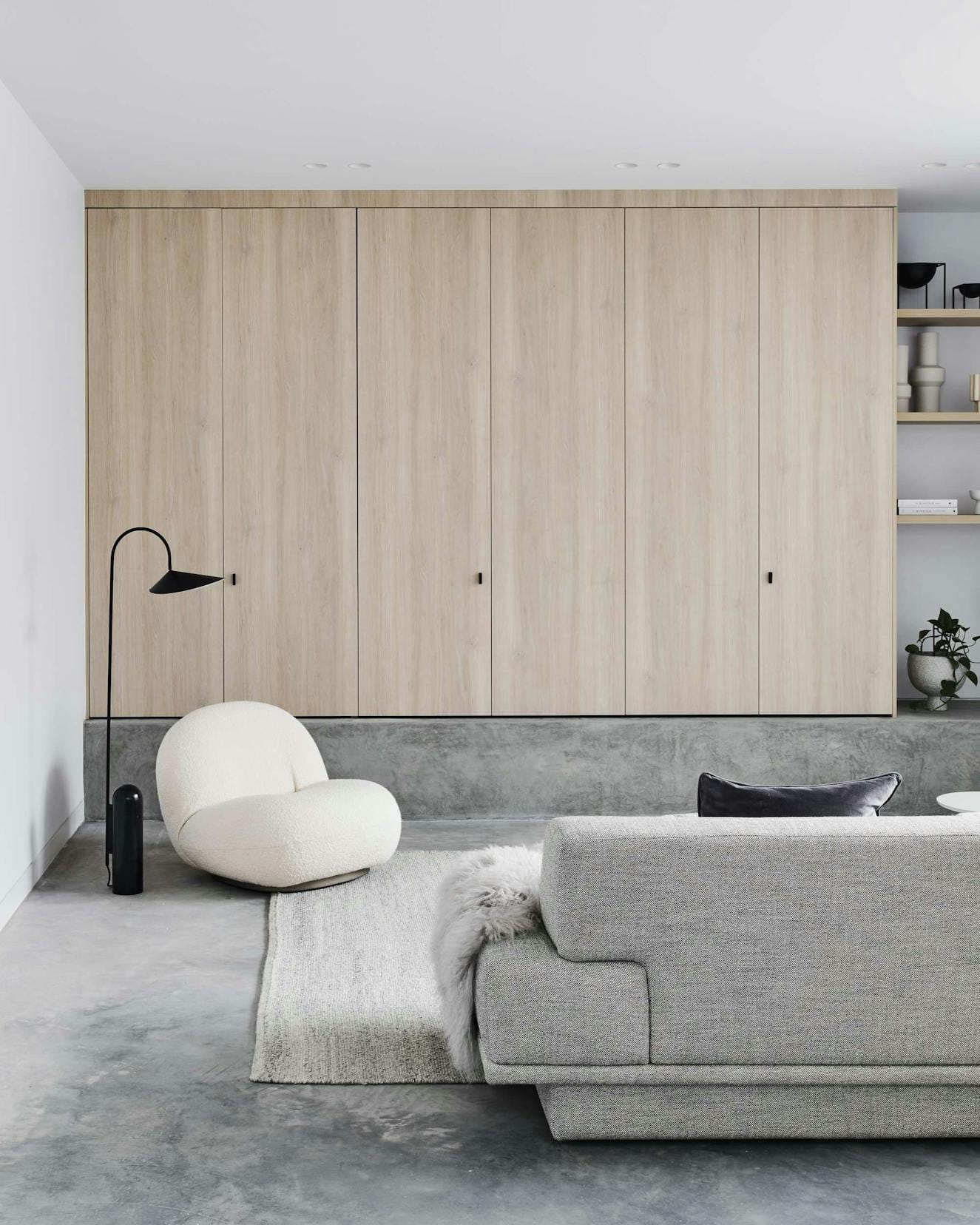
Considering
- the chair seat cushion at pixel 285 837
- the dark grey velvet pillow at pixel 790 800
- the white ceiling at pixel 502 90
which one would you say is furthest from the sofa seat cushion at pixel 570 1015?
the white ceiling at pixel 502 90

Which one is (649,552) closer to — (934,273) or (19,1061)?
(934,273)

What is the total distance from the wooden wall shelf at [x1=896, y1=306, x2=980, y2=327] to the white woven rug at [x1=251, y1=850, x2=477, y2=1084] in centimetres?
316

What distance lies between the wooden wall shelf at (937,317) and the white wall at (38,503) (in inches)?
138

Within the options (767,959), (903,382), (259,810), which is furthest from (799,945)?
(903,382)

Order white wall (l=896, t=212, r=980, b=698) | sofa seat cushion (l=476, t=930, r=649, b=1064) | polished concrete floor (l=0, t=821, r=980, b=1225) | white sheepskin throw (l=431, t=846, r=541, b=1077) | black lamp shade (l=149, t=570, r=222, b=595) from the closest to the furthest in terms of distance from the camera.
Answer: polished concrete floor (l=0, t=821, r=980, b=1225) → sofa seat cushion (l=476, t=930, r=649, b=1064) → white sheepskin throw (l=431, t=846, r=541, b=1077) → black lamp shade (l=149, t=570, r=222, b=595) → white wall (l=896, t=212, r=980, b=698)

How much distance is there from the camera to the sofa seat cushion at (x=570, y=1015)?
7.38ft

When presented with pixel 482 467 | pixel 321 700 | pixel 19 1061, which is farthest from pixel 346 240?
pixel 19 1061

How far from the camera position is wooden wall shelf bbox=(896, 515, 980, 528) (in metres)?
5.18

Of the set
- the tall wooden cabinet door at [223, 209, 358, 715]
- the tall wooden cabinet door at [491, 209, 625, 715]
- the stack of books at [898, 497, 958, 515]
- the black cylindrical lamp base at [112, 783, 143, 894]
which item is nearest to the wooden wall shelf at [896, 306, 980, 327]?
the stack of books at [898, 497, 958, 515]

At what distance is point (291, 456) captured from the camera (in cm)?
515

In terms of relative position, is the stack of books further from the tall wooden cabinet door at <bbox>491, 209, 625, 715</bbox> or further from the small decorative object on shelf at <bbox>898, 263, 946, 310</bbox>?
the tall wooden cabinet door at <bbox>491, 209, 625, 715</bbox>

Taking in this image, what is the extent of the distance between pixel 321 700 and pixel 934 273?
336cm

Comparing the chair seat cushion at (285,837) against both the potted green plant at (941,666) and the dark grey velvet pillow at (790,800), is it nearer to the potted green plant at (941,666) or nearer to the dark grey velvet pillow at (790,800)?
the dark grey velvet pillow at (790,800)

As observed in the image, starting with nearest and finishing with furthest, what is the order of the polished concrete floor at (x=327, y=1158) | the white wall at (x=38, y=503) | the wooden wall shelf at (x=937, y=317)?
the polished concrete floor at (x=327, y=1158)
the white wall at (x=38, y=503)
the wooden wall shelf at (x=937, y=317)
